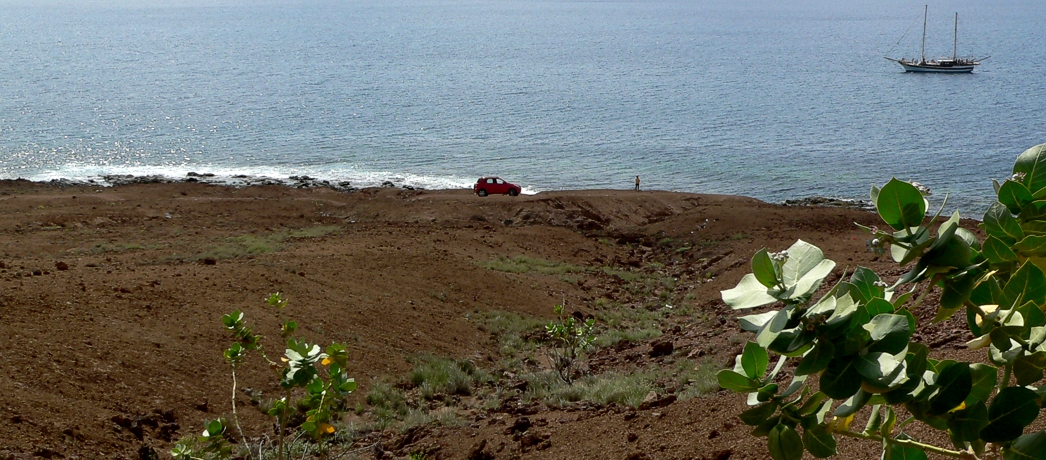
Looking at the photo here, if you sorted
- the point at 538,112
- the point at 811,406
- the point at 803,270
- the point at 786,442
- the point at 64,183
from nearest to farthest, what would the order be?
1. the point at 803,270
2. the point at 786,442
3. the point at 811,406
4. the point at 64,183
5. the point at 538,112

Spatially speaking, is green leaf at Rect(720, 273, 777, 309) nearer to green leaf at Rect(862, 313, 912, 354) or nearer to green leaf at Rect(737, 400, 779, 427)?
green leaf at Rect(862, 313, 912, 354)

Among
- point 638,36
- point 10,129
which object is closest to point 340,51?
point 638,36

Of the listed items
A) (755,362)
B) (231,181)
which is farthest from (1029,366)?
(231,181)

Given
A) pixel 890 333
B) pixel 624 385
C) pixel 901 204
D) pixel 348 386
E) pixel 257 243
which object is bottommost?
pixel 257 243

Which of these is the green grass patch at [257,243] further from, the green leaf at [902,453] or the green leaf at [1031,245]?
the green leaf at [1031,245]

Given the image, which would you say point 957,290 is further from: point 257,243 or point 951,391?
point 257,243

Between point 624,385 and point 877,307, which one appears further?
point 624,385

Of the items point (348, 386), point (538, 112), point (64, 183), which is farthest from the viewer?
point (538, 112)

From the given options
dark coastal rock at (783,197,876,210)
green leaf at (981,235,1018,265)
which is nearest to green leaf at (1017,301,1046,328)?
green leaf at (981,235,1018,265)

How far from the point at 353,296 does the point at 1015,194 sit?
14.3m

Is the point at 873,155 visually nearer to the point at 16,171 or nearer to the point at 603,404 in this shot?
the point at 603,404

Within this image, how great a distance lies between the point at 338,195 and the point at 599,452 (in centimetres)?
3016

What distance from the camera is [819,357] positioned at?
1604 millimetres

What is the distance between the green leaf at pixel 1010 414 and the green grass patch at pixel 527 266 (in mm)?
18112
